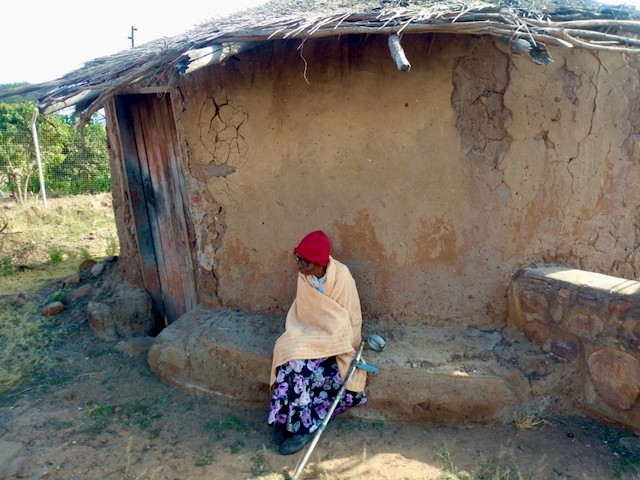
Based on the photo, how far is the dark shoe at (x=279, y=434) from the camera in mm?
3178

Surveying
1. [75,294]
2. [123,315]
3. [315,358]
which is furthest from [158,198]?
[315,358]

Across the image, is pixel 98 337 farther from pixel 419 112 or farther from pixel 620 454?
pixel 620 454

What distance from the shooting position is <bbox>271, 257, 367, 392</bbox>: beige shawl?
3.21m

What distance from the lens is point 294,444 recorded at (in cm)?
308

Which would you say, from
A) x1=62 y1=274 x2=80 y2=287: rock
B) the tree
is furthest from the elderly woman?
the tree

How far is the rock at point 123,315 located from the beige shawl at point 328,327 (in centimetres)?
203

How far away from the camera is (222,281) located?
4.11m

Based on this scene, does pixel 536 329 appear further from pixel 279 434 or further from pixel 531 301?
pixel 279 434

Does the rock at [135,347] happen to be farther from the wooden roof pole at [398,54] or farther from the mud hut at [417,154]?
the wooden roof pole at [398,54]

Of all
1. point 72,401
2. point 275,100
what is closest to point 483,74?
point 275,100

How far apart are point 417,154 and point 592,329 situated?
60.7 inches

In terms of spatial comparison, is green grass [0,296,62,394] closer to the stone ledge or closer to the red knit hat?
the stone ledge

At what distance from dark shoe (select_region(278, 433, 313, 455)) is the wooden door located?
192 cm

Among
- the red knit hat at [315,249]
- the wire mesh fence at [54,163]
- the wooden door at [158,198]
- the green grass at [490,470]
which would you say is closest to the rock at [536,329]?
the green grass at [490,470]
